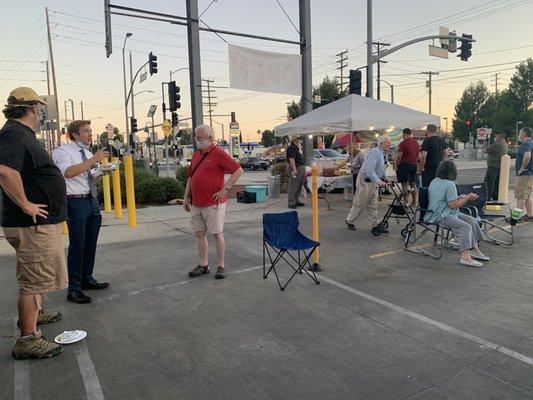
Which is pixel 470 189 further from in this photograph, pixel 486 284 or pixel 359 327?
pixel 359 327

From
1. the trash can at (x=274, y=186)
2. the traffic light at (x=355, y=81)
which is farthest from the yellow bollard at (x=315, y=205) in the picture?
the traffic light at (x=355, y=81)

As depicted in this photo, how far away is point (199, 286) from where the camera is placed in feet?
16.4

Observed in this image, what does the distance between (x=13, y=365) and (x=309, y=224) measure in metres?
6.32

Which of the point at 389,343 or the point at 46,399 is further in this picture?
the point at 389,343

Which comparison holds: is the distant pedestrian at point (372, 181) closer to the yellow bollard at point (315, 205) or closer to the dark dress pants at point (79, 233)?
the yellow bollard at point (315, 205)

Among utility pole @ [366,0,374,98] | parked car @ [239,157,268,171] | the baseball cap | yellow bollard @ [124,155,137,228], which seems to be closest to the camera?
the baseball cap

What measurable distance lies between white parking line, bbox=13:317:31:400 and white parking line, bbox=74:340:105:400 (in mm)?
337

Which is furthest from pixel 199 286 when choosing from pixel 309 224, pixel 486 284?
pixel 309 224

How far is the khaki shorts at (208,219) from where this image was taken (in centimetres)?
516

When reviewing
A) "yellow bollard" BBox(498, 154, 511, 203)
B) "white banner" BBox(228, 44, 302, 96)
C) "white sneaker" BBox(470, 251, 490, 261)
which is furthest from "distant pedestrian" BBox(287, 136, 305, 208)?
"white sneaker" BBox(470, 251, 490, 261)

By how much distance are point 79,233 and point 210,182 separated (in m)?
1.53

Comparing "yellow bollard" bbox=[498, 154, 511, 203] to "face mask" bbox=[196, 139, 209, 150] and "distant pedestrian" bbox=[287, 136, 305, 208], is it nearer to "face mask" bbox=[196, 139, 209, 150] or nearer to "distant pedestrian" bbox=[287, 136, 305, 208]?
"distant pedestrian" bbox=[287, 136, 305, 208]

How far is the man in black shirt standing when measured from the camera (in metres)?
3.13

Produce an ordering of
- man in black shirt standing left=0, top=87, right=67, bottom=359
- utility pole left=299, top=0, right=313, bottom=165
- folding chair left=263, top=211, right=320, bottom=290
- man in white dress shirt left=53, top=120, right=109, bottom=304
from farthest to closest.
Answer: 1. utility pole left=299, top=0, right=313, bottom=165
2. folding chair left=263, top=211, right=320, bottom=290
3. man in white dress shirt left=53, top=120, right=109, bottom=304
4. man in black shirt standing left=0, top=87, right=67, bottom=359
